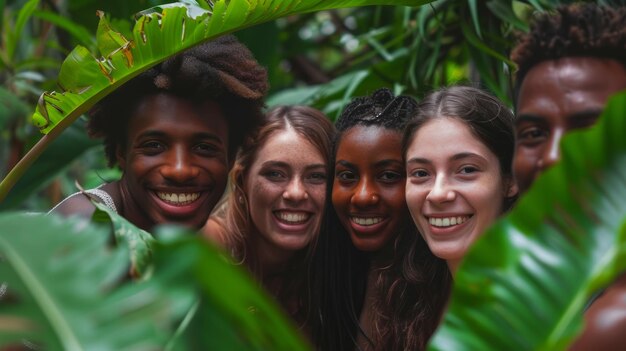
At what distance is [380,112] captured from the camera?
7.31ft

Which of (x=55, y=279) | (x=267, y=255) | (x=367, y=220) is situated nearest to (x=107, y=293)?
(x=55, y=279)

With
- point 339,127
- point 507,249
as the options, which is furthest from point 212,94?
point 507,249

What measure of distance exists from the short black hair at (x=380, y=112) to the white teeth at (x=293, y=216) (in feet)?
0.85

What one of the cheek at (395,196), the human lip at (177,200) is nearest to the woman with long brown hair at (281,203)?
the cheek at (395,196)

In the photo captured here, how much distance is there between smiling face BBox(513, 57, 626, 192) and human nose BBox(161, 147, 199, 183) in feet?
2.66

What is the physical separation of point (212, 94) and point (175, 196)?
0.86 ft

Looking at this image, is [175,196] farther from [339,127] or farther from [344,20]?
[344,20]

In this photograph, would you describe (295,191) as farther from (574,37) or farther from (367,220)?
(574,37)

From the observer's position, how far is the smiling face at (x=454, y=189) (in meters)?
1.83

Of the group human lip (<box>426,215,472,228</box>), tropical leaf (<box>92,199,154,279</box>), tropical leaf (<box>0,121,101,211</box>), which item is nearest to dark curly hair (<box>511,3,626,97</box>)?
human lip (<box>426,215,472,228</box>)

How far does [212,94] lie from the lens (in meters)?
2.00

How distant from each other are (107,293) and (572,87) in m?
0.90

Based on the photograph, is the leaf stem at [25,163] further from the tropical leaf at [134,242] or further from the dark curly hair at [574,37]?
the dark curly hair at [574,37]

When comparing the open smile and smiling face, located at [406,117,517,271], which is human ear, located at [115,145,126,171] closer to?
the open smile
